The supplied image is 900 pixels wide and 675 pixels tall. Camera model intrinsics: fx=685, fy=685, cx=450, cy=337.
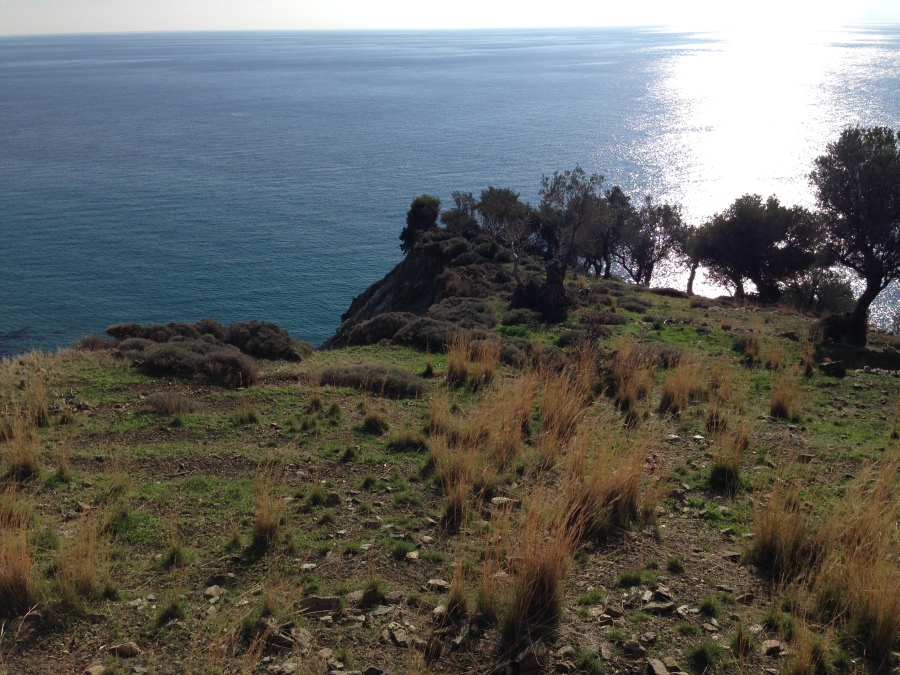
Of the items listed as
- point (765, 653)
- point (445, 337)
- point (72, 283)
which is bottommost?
point (72, 283)

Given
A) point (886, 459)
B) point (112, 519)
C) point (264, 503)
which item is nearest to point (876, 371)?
point (886, 459)

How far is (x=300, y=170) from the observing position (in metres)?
100

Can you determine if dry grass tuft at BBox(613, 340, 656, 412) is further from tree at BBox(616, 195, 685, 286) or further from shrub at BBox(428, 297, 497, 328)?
tree at BBox(616, 195, 685, 286)

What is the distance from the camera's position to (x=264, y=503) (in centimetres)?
677

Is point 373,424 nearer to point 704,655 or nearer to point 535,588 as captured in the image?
point 535,588

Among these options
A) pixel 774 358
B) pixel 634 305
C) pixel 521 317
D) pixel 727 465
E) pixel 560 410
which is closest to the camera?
pixel 727 465

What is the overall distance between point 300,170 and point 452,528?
99078mm

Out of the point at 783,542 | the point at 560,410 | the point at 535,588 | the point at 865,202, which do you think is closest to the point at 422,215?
the point at 865,202

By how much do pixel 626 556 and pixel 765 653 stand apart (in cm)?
159

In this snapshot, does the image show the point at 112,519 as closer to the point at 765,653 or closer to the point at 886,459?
the point at 765,653

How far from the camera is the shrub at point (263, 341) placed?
18.6 m

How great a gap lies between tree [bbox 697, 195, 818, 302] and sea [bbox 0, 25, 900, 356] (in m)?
25.4

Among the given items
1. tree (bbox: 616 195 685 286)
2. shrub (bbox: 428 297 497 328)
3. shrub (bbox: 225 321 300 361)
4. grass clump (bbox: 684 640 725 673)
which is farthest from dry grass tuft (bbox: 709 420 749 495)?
tree (bbox: 616 195 685 286)

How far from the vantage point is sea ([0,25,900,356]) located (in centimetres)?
5931
